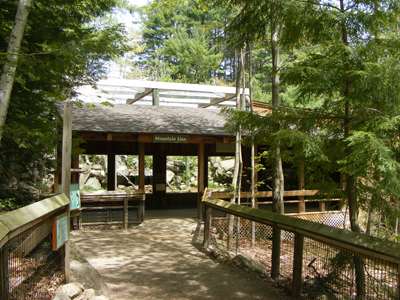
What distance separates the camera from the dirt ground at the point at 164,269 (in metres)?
4.05

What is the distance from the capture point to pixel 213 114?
12242 millimetres

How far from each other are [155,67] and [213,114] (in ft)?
54.0

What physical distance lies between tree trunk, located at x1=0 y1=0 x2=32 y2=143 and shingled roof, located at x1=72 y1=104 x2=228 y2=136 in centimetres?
327

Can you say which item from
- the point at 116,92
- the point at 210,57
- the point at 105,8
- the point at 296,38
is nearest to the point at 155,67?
the point at 210,57

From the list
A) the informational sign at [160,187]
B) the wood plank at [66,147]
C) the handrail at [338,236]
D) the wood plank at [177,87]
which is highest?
the wood plank at [177,87]

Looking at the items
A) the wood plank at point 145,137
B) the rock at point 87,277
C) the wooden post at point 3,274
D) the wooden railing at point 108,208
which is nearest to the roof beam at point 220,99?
the wood plank at point 145,137

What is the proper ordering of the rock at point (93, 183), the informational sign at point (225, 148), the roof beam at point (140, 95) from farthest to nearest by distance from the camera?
the rock at point (93, 183) < the roof beam at point (140, 95) < the informational sign at point (225, 148)

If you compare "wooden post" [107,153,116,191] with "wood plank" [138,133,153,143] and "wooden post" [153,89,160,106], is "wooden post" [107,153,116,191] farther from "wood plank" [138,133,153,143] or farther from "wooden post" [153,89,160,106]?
"wood plank" [138,133,153,143]

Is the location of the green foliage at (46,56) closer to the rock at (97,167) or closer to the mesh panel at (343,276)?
the mesh panel at (343,276)

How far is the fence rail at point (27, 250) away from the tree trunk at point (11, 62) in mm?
1886

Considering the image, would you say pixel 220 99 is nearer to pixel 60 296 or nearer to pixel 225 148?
pixel 225 148

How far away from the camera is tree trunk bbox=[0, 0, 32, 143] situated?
494cm

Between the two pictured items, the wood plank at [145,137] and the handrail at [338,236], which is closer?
the handrail at [338,236]

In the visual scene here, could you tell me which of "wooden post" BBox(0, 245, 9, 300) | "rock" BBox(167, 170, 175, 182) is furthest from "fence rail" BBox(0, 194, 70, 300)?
"rock" BBox(167, 170, 175, 182)
